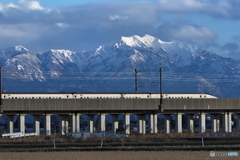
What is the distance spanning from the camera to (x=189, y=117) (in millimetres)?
122750

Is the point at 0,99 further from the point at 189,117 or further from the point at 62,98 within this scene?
the point at 189,117
